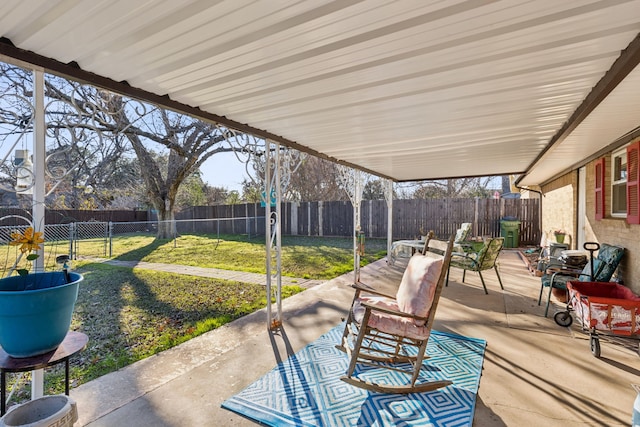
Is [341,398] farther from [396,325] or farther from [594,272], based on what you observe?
[594,272]

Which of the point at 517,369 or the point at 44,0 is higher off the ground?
the point at 44,0

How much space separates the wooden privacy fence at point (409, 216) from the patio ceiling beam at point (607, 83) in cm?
→ 818

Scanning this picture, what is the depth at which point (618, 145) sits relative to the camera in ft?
12.3

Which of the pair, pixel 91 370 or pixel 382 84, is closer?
pixel 382 84

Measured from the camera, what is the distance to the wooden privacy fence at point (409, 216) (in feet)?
33.7

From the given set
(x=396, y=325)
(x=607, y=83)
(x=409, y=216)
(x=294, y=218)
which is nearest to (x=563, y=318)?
(x=396, y=325)

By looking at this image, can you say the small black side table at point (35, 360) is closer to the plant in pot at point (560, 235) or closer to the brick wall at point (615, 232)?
the brick wall at point (615, 232)

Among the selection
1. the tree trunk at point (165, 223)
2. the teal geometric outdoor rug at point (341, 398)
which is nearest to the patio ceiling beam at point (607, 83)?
the teal geometric outdoor rug at point (341, 398)

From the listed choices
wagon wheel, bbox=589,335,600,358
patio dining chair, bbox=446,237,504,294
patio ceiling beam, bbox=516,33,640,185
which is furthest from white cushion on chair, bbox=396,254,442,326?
patio dining chair, bbox=446,237,504,294

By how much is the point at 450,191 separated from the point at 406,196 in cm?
247

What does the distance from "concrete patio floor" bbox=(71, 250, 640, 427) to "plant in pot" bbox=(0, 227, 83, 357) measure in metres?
0.83

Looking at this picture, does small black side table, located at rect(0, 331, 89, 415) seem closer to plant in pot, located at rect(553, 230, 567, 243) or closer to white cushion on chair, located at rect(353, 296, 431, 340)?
white cushion on chair, located at rect(353, 296, 431, 340)

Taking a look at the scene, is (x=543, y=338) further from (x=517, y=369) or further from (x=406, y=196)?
(x=406, y=196)

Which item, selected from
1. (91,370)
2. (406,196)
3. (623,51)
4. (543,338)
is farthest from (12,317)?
(406,196)
